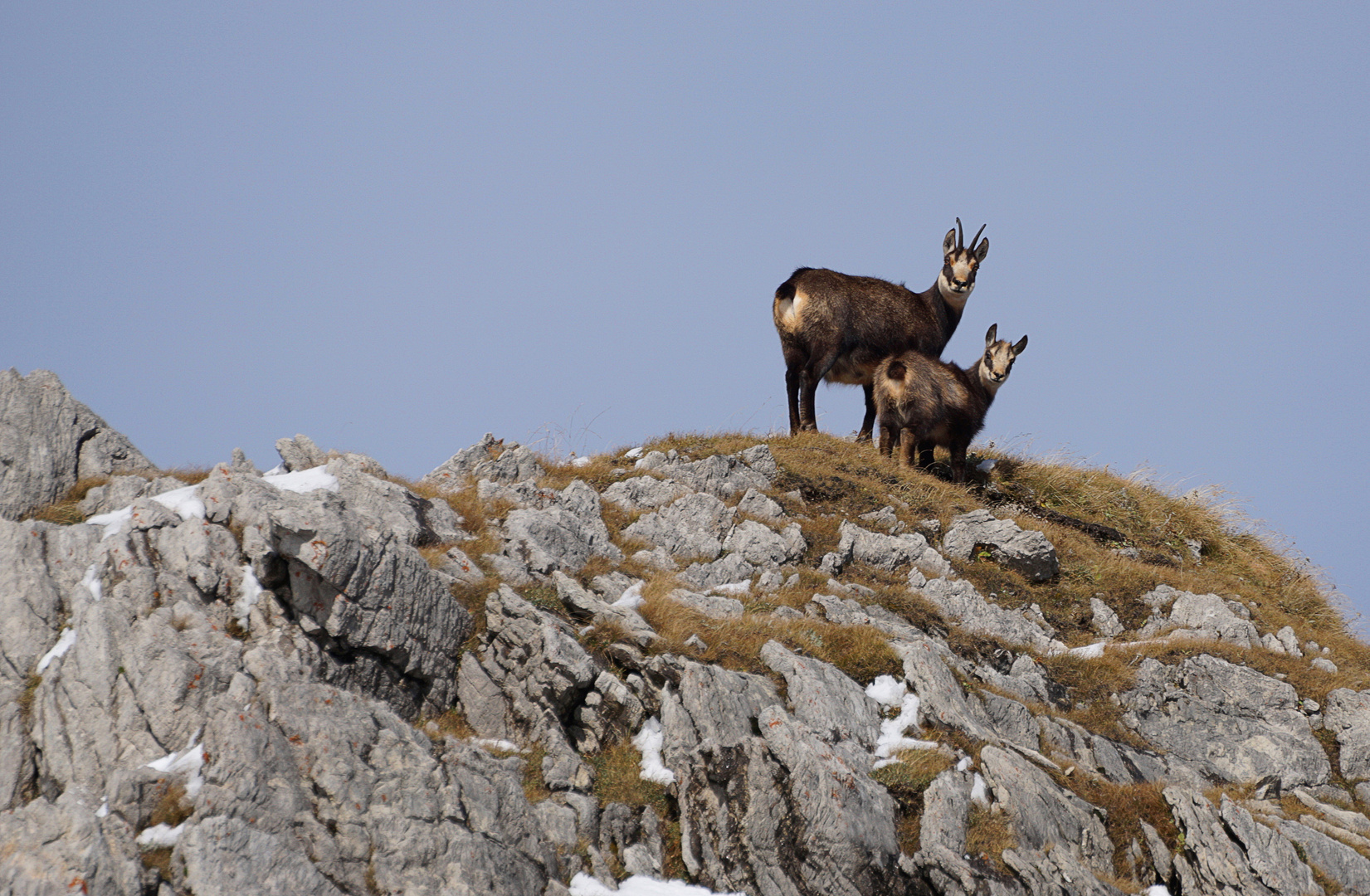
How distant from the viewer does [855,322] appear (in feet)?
63.3

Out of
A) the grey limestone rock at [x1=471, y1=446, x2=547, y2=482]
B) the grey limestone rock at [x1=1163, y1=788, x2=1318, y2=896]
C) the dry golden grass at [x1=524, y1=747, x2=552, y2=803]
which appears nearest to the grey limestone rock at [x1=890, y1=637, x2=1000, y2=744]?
the grey limestone rock at [x1=1163, y1=788, x2=1318, y2=896]

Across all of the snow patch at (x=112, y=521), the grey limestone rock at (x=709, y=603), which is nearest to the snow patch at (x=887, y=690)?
the grey limestone rock at (x=709, y=603)

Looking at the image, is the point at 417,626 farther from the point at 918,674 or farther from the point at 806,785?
the point at 918,674

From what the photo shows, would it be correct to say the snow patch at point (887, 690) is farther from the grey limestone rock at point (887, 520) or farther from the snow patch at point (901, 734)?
the grey limestone rock at point (887, 520)

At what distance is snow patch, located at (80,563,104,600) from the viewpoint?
8688 millimetres

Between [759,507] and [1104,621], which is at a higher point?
[759,507]

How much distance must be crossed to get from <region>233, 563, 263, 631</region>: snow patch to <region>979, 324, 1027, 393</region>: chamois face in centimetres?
1365

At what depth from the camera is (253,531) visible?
9477 millimetres

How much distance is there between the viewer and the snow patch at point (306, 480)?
1170 centimetres

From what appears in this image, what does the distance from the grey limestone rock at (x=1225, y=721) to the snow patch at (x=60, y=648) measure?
11231 mm

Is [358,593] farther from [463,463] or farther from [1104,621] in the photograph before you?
[1104,621]

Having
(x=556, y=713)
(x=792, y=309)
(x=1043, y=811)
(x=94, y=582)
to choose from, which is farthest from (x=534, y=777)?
(x=792, y=309)

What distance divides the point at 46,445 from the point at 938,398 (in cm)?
1361

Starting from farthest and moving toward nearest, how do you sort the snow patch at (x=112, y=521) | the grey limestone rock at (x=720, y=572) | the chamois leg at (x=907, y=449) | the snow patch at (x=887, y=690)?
the chamois leg at (x=907, y=449), the grey limestone rock at (x=720, y=572), the snow patch at (x=887, y=690), the snow patch at (x=112, y=521)
